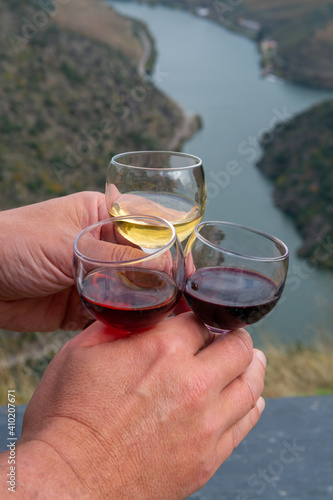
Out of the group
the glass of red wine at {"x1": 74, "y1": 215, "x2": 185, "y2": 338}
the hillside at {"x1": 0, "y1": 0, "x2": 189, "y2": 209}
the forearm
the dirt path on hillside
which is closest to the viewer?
the forearm

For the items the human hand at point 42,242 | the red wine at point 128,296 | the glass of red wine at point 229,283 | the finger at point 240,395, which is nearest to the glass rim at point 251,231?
the glass of red wine at point 229,283

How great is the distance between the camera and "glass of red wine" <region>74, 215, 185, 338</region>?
79 cm

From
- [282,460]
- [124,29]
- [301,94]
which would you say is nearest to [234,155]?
[301,94]

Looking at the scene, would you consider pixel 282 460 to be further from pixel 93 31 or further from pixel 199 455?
pixel 93 31

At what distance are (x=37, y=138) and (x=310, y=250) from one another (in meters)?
9.15

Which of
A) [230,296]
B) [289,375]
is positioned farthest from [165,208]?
[289,375]

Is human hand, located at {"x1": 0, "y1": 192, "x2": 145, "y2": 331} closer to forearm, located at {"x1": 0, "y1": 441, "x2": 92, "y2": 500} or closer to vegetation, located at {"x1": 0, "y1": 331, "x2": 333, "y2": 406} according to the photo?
forearm, located at {"x1": 0, "y1": 441, "x2": 92, "y2": 500}

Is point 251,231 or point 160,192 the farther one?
point 160,192

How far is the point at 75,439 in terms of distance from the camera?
692 mm

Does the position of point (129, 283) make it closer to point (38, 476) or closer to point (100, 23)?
point (38, 476)

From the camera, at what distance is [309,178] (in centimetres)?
1580

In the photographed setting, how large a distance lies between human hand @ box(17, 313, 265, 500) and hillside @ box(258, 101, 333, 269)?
577 inches

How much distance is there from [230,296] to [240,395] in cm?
18

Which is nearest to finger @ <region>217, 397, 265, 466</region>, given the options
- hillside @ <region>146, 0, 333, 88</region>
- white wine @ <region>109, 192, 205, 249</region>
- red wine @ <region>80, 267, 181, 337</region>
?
red wine @ <region>80, 267, 181, 337</region>
